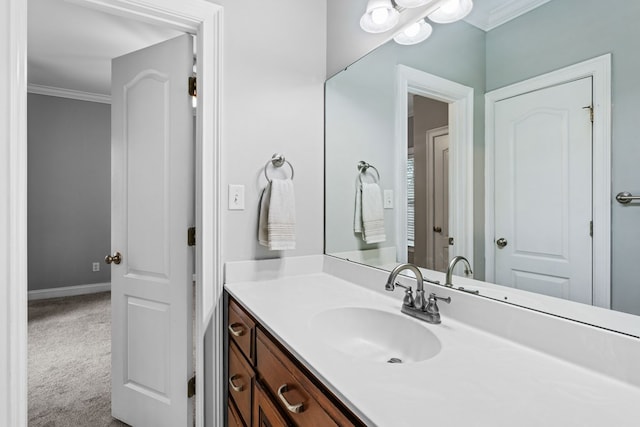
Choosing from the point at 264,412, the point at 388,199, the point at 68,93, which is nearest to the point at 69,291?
the point at 68,93

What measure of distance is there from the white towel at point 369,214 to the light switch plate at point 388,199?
0.11 feet

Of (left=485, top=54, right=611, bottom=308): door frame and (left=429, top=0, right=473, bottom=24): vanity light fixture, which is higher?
(left=429, top=0, right=473, bottom=24): vanity light fixture

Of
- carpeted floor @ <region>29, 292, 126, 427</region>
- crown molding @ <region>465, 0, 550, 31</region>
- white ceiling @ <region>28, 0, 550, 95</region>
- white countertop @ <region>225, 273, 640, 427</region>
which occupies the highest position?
white ceiling @ <region>28, 0, 550, 95</region>

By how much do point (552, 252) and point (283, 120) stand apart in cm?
124

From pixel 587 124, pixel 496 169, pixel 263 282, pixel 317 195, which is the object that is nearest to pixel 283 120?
pixel 317 195

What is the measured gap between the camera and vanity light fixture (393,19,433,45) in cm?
120

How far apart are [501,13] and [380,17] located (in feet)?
1.81

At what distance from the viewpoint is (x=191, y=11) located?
53.9 inches

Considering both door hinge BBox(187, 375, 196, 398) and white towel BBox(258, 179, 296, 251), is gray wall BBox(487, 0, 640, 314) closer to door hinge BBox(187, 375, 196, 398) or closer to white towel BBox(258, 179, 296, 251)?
white towel BBox(258, 179, 296, 251)

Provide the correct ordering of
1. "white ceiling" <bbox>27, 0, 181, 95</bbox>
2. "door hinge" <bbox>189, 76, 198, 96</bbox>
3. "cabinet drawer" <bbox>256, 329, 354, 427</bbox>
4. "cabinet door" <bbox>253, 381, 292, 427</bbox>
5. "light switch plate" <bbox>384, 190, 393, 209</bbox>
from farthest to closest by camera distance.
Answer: "white ceiling" <bbox>27, 0, 181, 95</bbox> → "door hinge" <bbox>189, 76, 198, 96</bbox> → "light switch plate" <bbox>384, 190, 393, 209</bbox> → "cabinet door" <bbox>253, 381, 292, 427</bbox> → "cabinet drawer" <bbox>256, 329, 354, 427</bbox>

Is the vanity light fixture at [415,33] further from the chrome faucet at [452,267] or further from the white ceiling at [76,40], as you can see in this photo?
the white ceiling at [76,40]

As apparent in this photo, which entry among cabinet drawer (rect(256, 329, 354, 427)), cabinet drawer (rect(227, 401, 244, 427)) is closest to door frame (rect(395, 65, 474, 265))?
cabinet drawer (rect(256, 329, 354, 427))

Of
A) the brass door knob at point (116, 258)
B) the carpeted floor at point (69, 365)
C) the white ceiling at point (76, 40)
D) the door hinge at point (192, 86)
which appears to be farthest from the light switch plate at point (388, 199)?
the white ceiling at point (76, 40)

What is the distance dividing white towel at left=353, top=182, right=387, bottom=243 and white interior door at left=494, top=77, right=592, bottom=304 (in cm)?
58
